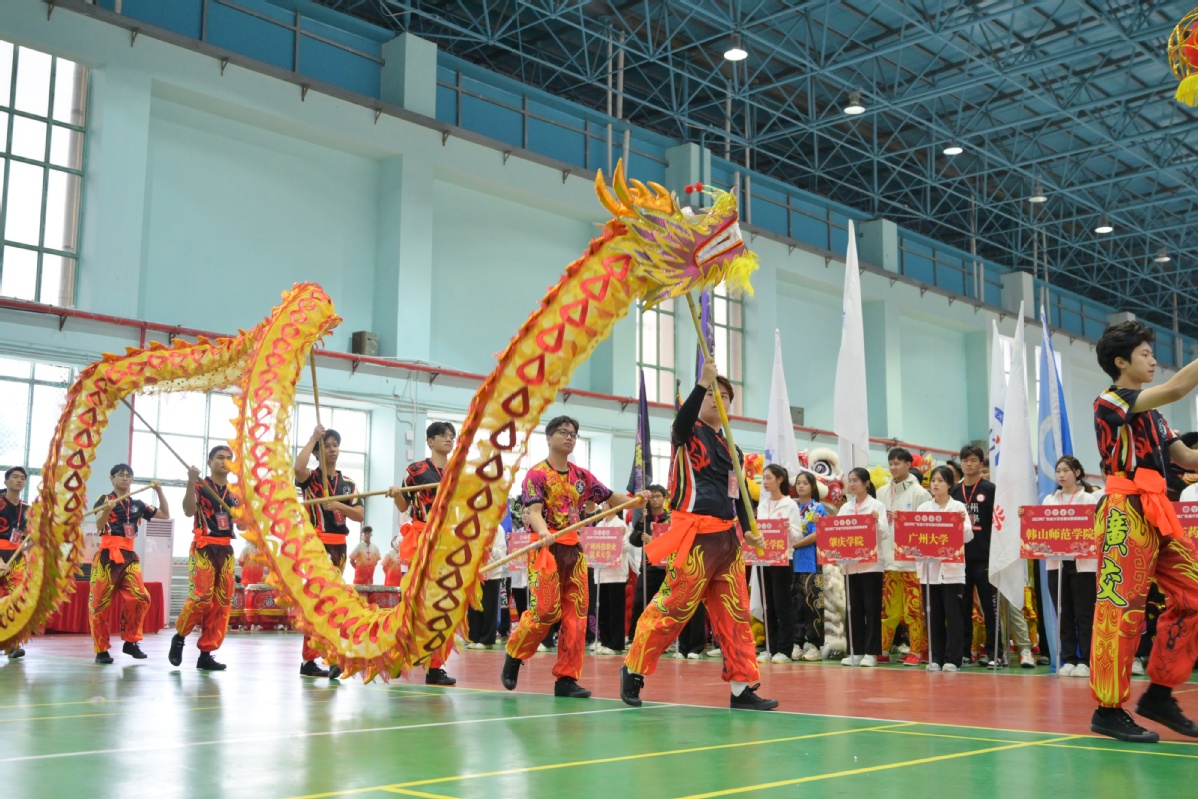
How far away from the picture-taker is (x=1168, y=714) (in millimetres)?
5168

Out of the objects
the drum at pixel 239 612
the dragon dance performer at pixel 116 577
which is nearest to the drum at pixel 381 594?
A: the drum at pixel 239 612

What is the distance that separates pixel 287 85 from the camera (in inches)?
734

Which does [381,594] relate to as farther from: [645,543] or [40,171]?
[40,171]

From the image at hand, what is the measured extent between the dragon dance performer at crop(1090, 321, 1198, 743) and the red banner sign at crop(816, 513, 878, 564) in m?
4.54

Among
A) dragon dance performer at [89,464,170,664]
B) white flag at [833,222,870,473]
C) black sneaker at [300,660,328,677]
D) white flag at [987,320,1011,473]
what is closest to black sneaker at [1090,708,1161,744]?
black sneaker at [300,660,328,677]

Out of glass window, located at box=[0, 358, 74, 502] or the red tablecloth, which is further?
glass window, located at box=[0, 358, 74, 502]

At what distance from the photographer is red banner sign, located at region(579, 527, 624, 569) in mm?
11625

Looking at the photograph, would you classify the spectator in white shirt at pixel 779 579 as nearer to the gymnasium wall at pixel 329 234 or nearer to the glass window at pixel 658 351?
the gymnasium wall at pixel 329 234

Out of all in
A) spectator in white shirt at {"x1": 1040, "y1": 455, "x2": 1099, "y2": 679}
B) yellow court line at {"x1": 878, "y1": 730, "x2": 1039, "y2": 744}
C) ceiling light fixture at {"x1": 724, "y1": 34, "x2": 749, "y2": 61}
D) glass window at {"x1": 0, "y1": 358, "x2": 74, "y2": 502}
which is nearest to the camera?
yellow court line at {"x1": 878, "y1": 730, "x2": 1039, "y2": 744}

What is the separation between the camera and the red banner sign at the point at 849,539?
9.81 m

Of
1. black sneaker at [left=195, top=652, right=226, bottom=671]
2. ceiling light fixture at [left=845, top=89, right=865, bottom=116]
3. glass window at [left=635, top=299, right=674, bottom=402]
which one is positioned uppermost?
ceiling light fixture at [left=845, top=89, right=865, bottom=116]

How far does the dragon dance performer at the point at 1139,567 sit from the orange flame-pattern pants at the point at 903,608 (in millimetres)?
5087

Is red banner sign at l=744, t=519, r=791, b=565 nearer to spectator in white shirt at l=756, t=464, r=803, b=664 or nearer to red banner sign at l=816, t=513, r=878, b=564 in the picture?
spectator in white shirt at l=756, t=464, r=803, b=664

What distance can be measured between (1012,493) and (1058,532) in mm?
1324
